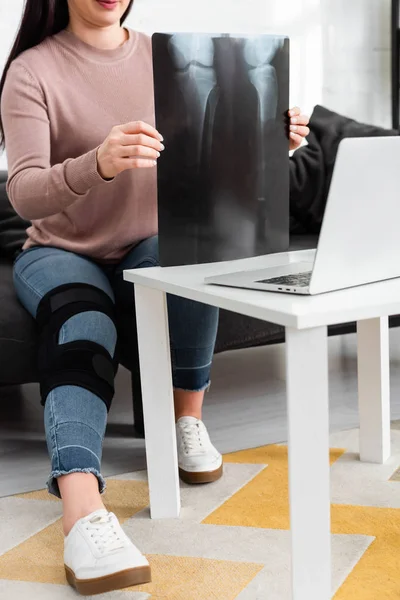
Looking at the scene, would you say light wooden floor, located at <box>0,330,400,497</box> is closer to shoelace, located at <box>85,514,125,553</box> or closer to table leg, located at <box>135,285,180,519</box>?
table leg, located at <box>135,285,180,519</box>

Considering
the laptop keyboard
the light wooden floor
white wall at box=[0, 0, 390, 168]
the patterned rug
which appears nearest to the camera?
the laptop keyboard

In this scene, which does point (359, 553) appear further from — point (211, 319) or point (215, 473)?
point (211, 319)

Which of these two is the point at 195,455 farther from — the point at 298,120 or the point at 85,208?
the point at 298,120

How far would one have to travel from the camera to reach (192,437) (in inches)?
57.9

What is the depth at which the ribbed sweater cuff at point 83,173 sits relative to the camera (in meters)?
1.22

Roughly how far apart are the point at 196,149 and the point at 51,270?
0.34m

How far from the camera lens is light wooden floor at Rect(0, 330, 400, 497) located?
159 cm

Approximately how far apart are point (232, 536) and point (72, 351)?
1.18ft

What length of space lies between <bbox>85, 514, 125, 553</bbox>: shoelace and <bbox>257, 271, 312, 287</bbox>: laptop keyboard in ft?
1.25

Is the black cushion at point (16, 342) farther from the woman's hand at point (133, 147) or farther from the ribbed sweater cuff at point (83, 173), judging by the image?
the woman's hand at point (133, 147)

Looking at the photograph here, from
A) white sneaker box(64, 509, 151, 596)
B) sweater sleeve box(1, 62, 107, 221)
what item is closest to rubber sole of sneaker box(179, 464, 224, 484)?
white sneaker box(64, 509, 151, 596)

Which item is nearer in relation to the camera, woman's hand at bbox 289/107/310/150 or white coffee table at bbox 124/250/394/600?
white coffee table at bbox 124/250/394/600

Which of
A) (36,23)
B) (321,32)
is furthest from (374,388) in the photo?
(321,32)

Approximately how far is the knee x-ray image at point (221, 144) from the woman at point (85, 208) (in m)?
0.07
